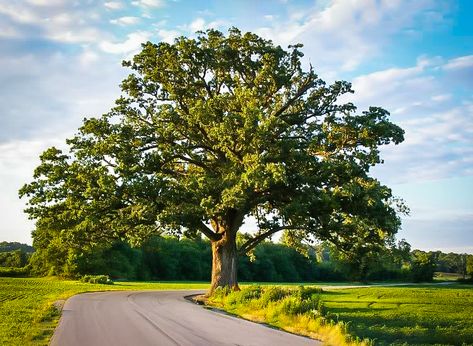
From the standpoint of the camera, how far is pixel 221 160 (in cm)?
3591

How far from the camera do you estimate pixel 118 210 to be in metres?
32.8

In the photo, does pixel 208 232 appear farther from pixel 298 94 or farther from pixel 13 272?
pixel 13 272

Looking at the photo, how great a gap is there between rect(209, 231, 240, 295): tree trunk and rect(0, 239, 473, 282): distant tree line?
39.4 m

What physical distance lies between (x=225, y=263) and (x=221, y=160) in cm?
774

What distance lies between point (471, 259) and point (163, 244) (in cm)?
9229

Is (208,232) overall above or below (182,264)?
above

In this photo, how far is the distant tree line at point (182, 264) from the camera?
289 feet

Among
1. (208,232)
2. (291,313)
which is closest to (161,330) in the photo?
(291,313)

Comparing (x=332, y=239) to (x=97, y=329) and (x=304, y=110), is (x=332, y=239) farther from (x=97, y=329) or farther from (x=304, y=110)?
(x=97, y=329)

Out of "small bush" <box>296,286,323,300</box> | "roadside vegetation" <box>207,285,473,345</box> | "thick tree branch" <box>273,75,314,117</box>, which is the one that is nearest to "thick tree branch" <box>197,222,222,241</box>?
"small bush" <box>296,286,323,300</box>

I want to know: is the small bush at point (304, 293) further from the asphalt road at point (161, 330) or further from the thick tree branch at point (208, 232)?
the thick tree branch at point (208, 232)

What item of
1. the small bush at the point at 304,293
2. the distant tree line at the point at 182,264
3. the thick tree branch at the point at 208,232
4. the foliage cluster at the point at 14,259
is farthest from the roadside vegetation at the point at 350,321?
the foliage cluster at the point at 14,259

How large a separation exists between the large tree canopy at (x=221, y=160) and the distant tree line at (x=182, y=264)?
1622 inches

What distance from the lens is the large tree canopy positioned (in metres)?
30.7
